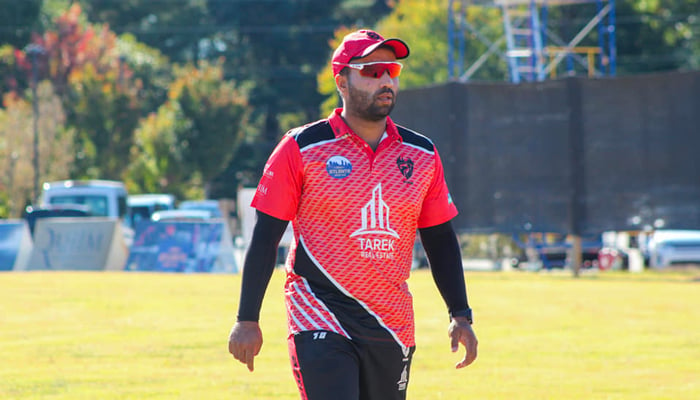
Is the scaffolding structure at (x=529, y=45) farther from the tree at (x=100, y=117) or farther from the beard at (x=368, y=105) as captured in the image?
the beard at (x=368, y=105)

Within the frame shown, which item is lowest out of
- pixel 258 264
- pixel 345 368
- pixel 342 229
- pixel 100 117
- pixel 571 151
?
pixel 100 117

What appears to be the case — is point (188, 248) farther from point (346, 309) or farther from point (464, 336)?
point (346, 309)

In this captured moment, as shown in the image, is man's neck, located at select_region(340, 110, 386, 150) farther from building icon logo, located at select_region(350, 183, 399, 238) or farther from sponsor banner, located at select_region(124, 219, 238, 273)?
sponsor banner, located at select_region(124, 219, 238, 273)

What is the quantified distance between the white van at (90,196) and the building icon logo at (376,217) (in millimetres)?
33878

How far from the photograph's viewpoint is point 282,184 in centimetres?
500

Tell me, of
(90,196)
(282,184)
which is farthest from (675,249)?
(282,184)

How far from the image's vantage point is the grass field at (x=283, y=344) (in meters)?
9.82

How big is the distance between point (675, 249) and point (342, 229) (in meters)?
25.9

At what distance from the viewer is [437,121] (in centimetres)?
2408

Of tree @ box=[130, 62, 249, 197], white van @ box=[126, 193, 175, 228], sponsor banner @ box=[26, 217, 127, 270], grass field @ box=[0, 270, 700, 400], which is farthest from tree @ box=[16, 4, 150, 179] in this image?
grass field @ box=[0, 270, 700, 400]

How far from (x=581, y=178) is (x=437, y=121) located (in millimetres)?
2980

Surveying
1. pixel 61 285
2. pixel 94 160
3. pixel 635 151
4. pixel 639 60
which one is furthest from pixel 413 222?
pixel 639 60

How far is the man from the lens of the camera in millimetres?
4957

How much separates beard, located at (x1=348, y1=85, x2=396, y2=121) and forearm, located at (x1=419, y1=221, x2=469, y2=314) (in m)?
0.58
